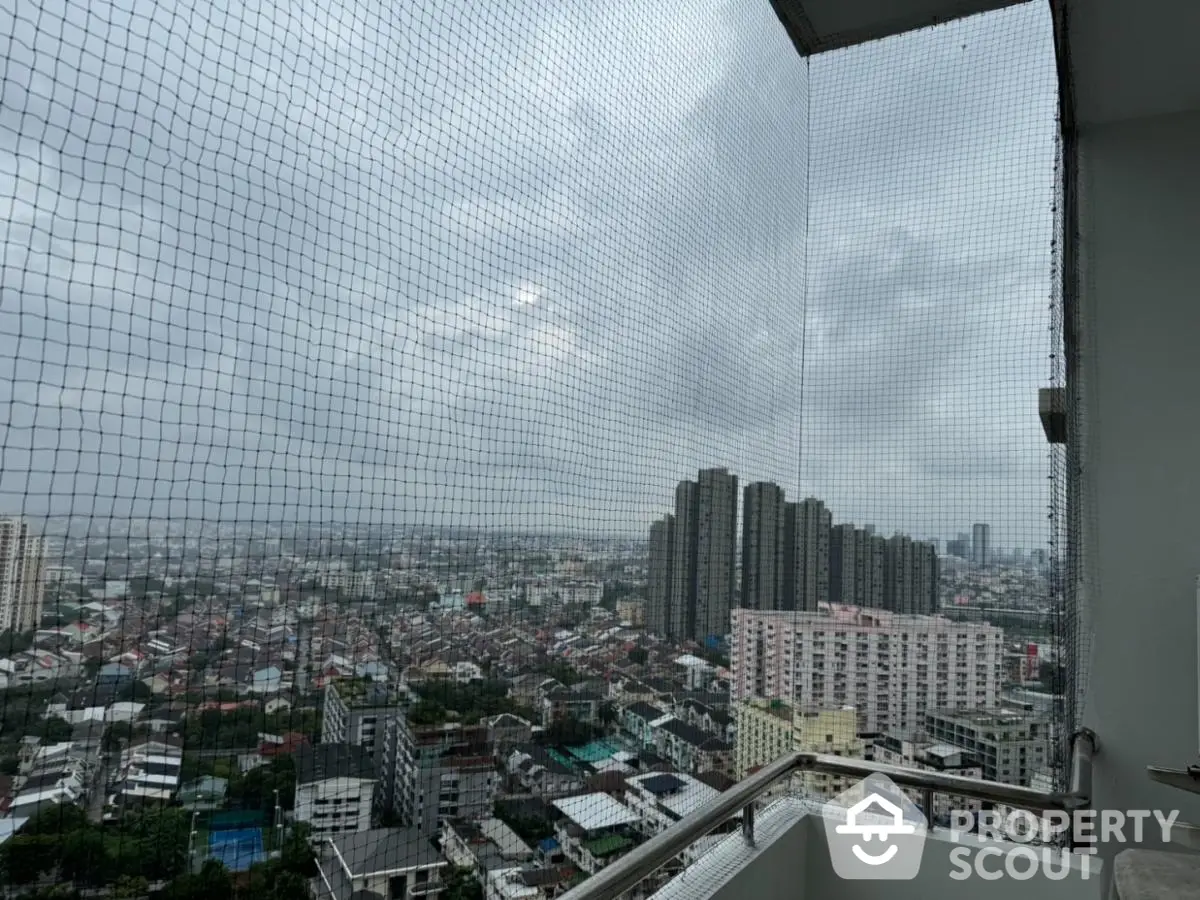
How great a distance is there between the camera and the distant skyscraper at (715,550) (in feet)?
6.75

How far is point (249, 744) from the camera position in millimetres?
887

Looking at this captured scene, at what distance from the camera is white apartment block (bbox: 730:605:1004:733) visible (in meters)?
2.33

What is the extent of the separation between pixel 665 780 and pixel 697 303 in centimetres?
125

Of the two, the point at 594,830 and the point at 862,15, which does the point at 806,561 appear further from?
the point at 862,15

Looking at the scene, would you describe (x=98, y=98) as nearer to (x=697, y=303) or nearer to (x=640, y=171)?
(x=640, y=171)

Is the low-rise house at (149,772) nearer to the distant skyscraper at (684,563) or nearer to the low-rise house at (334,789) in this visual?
the low-rise house at (334,789)

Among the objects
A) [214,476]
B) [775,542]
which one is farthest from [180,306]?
[775,542]

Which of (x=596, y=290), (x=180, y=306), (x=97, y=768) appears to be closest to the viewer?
(x=97, y=768)

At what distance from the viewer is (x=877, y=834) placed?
7.62ft

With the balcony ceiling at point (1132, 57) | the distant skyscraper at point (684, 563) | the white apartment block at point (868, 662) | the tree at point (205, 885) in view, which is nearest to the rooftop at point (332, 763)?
the tree at point (205, 885)

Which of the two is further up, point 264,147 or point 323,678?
point 264,147

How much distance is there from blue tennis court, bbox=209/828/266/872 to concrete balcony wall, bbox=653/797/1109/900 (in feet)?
3.99

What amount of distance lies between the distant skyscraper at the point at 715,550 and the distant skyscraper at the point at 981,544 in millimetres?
782

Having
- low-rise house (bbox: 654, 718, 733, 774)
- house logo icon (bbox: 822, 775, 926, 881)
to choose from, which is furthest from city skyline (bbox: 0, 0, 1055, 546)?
house logo icon (bbox: 822, 775, 926, 881)
